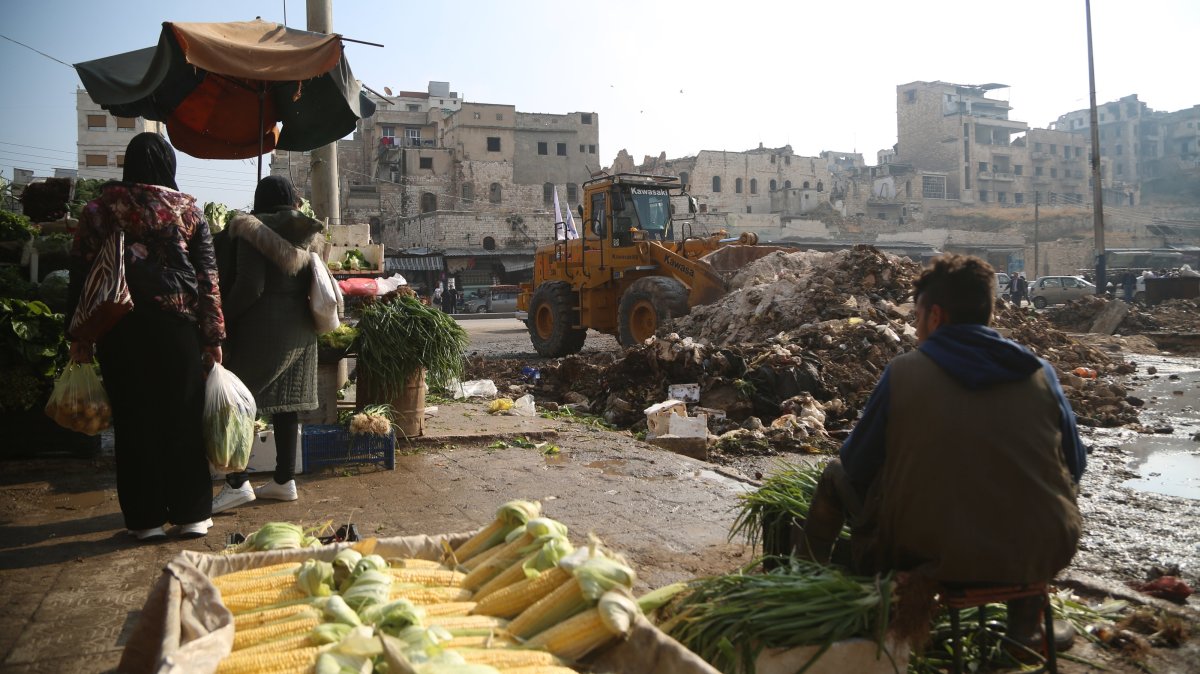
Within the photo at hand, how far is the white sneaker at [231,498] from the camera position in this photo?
4.52m

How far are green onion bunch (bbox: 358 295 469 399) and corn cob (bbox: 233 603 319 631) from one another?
3753 millimetres

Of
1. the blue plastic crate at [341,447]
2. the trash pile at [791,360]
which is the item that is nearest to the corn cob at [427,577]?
the blue plastic crate at [341,447]

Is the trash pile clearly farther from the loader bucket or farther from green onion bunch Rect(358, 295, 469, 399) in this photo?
green onion bunch Rect(358, 295, 469, 399)

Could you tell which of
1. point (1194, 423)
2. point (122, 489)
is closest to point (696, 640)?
point (122, 489)

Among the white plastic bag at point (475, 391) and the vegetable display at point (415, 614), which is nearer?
the vegetable display at point (415, 614)

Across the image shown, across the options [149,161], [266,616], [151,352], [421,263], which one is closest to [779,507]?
[266,616]

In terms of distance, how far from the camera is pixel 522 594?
231 centimetres

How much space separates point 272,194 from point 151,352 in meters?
1.41

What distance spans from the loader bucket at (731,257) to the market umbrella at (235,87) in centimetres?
838

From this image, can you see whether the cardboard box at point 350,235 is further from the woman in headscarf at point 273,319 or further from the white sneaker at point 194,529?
the white sneaker at point 194,529

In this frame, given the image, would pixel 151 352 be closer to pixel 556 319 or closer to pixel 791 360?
pixel 791 360

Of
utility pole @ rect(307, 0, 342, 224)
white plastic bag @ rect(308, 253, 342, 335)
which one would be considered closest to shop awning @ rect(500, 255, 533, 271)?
utility pole @ rect(307, 0, 342, 224)

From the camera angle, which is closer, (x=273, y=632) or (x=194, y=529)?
(x=273, y=632)

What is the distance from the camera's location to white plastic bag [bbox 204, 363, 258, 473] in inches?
154
